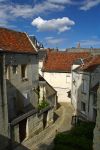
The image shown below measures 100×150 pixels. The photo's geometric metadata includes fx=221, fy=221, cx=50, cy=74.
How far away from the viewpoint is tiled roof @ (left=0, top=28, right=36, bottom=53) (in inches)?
1025

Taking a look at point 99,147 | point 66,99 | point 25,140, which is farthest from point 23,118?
point 66,99

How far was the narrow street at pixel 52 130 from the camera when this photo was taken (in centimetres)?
2374

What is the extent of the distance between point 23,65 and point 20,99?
4320 millimetres

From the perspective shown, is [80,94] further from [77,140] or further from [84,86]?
[77,140]

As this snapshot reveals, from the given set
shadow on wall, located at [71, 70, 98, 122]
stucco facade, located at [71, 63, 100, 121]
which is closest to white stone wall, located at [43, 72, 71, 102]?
shadow on wall, located at [71, 70, 98, 122]

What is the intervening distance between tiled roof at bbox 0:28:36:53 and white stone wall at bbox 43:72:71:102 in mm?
14442

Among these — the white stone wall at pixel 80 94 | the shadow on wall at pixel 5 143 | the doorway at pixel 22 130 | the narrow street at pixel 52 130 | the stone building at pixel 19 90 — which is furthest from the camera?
the white stone wall at pixel 80 94

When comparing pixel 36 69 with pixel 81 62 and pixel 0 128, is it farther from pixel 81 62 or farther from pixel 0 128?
pixel 0 128

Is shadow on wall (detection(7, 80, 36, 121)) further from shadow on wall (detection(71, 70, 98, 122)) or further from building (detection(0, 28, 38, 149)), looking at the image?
shadow on wall (detection(71, 70, 98, 122))

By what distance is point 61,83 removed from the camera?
1750 inches

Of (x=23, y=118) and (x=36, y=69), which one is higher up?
(x=36, y=69)

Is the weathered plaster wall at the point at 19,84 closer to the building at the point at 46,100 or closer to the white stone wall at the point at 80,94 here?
the building at the point at 46,100

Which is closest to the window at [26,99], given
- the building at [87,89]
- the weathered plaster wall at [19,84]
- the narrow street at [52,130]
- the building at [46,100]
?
the weathered plaster wall at [19,84]

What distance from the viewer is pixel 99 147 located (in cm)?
783
